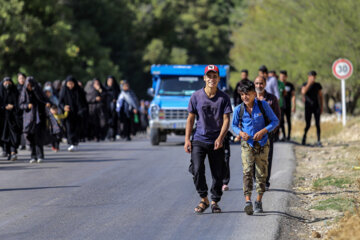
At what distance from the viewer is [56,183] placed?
44.5ft

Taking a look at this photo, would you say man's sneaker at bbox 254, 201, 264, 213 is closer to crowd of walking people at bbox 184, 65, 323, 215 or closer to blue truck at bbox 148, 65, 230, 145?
crowd of walking people at bbox 184, 65, 323, 215

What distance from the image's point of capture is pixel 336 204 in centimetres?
1048

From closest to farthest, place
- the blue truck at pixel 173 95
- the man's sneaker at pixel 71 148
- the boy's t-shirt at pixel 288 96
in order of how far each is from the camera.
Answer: the man's sneaker at pixel 71 148 → the boy's t-shirt at pixel 288 96 → the blue truck at pixel 173 95

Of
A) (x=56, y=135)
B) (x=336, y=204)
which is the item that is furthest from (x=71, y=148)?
(x=336, y=204)

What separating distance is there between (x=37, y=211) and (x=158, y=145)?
43.6 ft

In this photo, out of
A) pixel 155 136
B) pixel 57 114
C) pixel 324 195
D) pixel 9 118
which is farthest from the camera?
pixel 155 136

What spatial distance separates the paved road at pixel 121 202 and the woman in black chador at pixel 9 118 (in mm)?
872

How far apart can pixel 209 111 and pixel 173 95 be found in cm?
1337

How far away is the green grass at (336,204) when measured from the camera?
10.1 m

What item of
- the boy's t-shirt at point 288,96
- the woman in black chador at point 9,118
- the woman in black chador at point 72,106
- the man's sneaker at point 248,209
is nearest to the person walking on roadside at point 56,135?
the woman in black chador at point 72,106

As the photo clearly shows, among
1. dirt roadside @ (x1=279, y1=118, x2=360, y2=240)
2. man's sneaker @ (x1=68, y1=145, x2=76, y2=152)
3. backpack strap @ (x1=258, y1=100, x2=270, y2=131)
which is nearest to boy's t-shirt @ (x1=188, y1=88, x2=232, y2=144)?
backpack strap @ (x1=258, y1=100, x2=270, y2=131)

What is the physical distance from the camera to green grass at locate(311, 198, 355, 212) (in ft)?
33.3

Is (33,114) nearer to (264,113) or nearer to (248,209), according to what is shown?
(264,113)

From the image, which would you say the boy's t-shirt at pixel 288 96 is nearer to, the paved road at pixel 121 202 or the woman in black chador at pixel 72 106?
the paved road at pixel 121 202
